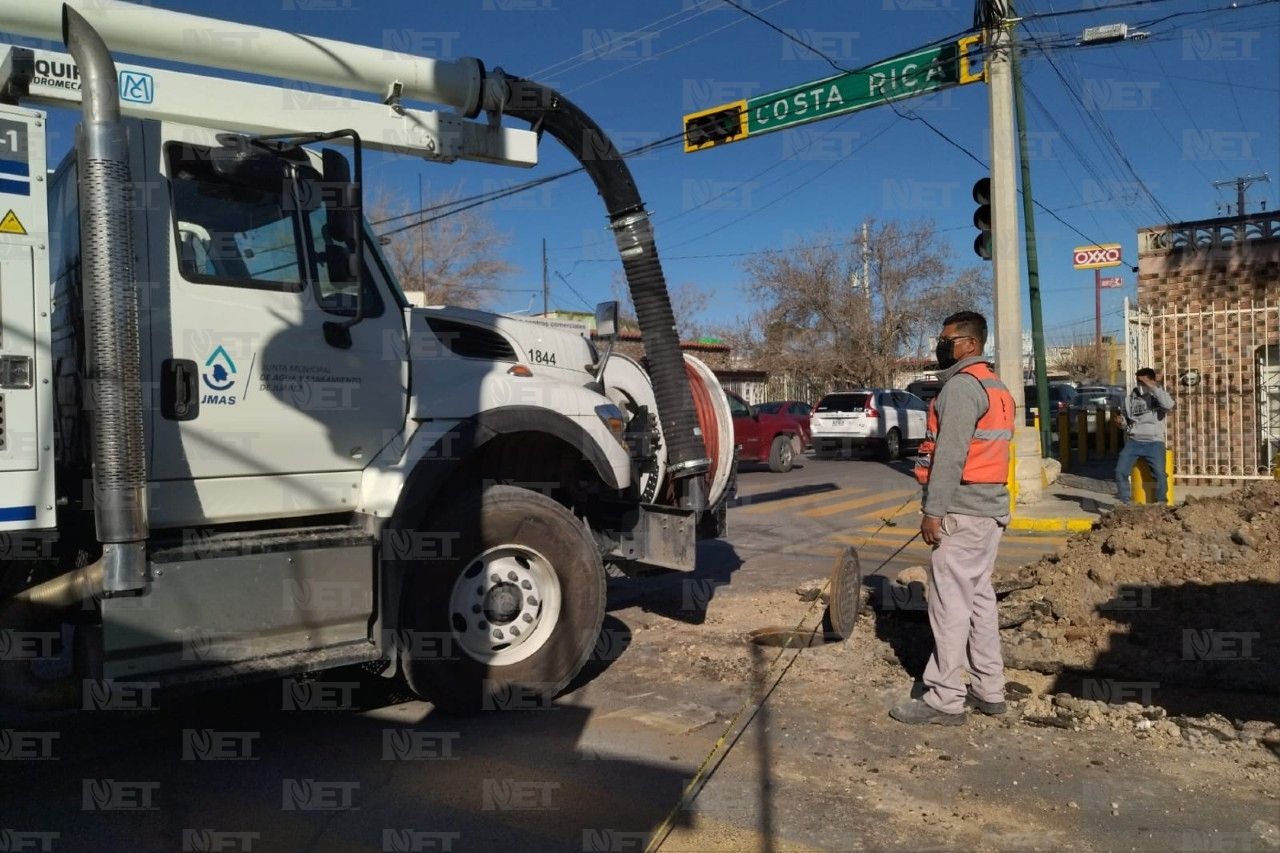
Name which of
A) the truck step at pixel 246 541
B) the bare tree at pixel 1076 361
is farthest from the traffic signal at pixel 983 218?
the bare tree at pixel 1076 361

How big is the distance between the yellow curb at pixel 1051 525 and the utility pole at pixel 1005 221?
1.44 metres

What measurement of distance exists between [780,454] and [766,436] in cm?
70

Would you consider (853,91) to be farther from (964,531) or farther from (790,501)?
(964,531)

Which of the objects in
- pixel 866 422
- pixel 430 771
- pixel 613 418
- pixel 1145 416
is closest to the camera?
pixel 430 771

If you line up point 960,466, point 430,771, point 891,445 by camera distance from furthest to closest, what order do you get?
1. point 891,445
2. point 960,466
3. point 430,771

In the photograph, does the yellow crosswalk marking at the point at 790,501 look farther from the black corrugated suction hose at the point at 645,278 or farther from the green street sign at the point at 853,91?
the black corrugated suction hose at the point at 645,278

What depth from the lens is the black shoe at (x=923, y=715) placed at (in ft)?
16.0

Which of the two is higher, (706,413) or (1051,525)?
(706,413)

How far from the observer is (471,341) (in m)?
5.63

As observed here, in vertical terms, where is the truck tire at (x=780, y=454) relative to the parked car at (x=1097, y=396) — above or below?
below

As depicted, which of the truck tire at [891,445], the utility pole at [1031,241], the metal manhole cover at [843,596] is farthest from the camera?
the truck tire at [891,445]

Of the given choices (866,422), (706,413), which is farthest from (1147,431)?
(866,422)

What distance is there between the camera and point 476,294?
35.1m

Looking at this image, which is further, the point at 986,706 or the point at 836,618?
the point at 836,618
